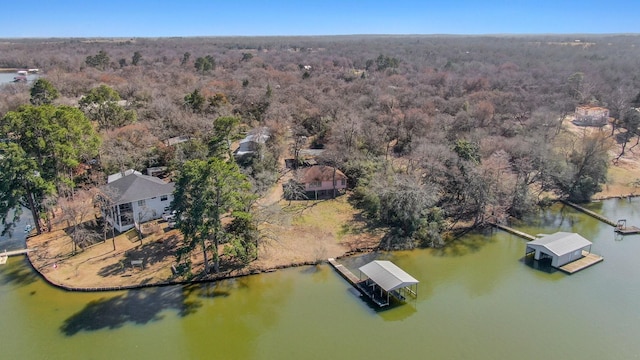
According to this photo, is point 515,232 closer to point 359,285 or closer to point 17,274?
point 359,285

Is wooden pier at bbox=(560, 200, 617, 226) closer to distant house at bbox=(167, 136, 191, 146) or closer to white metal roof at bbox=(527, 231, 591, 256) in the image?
white metal roof at bbox=(527, 231, 591, 256)

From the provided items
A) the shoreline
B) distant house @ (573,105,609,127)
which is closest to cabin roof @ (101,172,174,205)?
the shoreline

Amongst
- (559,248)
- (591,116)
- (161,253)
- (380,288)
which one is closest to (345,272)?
(380,288)

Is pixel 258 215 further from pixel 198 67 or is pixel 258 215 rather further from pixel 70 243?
pixel 198 67

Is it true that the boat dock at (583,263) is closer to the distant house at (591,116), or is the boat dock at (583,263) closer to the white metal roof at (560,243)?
the white metal roof at (560,243)

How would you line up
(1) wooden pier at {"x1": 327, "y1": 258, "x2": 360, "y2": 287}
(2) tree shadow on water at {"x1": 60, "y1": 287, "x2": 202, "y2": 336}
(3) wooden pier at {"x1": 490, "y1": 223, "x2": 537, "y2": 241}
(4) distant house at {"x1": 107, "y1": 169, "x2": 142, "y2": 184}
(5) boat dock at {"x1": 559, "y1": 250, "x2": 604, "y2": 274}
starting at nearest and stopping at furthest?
(2) tree shadow on water at {"x1": 60, "y1": 287, "x2": 202, "y2": 336}
(1) wooden pier at {"x1": 327, "y1": 258, "x2": 360, "y2": 287}
(5) boat dock at {"x1": 559, "y1": 250, "x2": 604, "y2": 274}
(3) wooden pier at {"x1": 490, "y1": 223, "x2": 537, "y2": 241}
(4) distant house at {"x1": 107, "y1": 169, "x2": 142, "y2": 184}

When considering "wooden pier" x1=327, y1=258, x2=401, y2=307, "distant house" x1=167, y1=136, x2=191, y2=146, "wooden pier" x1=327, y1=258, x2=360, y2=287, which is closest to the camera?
"wooden pier" x1=327, y1=258, x2=401, y2=307
